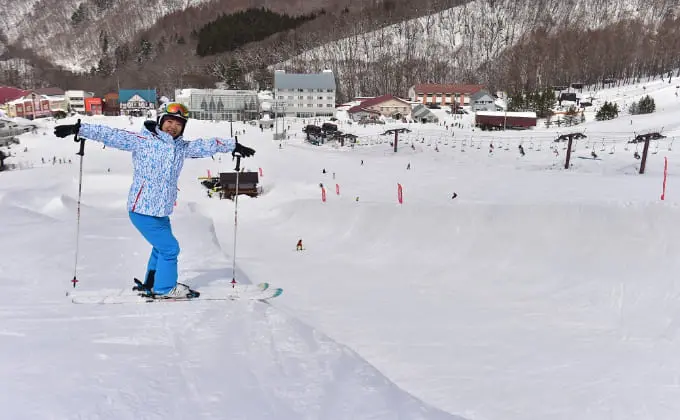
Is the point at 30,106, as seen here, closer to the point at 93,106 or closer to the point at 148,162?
the point at 93,106

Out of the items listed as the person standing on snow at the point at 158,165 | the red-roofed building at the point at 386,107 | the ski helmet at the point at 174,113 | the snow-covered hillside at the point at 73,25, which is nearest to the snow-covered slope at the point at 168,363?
the person standing on snow at the point at 158,165

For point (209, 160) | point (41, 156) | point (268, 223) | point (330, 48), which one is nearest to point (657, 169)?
point (268, 223)

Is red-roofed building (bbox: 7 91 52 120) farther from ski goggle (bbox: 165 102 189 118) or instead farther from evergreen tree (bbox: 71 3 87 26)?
evergreen tree (bbox: 71 3 87 26)

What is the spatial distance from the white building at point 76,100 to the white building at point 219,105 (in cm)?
2111

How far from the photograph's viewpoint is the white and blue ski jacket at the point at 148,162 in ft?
13.6

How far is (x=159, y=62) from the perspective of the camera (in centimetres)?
10988

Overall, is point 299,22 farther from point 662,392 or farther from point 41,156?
point 662,392

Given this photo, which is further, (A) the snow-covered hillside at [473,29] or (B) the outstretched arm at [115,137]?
(A) the snow-covered hillside at [473,29]

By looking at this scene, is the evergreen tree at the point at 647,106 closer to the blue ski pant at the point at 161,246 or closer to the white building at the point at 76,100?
the blue ski pant at the point at 161,246

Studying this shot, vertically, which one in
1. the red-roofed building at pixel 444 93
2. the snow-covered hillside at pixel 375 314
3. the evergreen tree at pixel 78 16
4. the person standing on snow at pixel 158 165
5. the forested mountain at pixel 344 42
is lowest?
the snow-covered hillside at pixel 375 314

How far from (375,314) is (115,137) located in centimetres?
479

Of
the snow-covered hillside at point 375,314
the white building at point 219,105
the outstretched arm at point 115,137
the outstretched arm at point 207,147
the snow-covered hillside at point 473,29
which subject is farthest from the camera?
the snow-covered hillside at point 473,29

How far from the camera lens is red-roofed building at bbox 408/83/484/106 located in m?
74.8

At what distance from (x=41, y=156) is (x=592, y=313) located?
3853 centimetres
